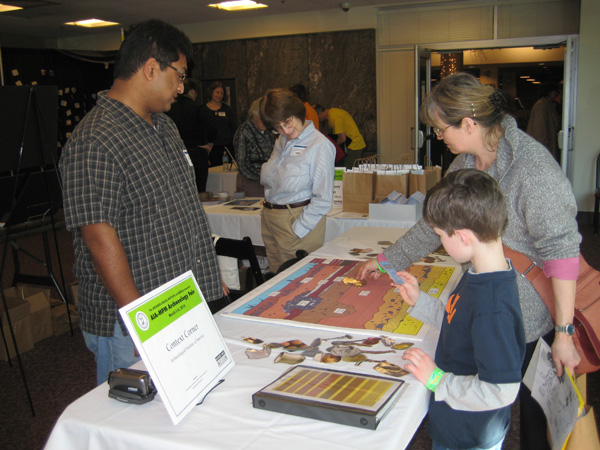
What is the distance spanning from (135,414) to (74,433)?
13cm

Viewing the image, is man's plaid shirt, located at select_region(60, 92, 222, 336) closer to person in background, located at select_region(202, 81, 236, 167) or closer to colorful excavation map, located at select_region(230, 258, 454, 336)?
colorful excavation map, located at select_region(230, 258, 454, 336)

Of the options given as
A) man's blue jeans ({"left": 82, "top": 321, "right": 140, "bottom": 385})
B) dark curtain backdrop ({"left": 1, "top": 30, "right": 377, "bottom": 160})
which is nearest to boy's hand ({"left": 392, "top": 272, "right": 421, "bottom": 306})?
man's blue jeans ({"left": 82, "top": 321, "right": 140, "bottom": 385})

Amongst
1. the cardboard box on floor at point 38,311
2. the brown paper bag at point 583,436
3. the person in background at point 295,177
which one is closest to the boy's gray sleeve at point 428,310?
the brown paper bag at point 583,436

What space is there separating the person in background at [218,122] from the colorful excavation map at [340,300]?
4.29 meters

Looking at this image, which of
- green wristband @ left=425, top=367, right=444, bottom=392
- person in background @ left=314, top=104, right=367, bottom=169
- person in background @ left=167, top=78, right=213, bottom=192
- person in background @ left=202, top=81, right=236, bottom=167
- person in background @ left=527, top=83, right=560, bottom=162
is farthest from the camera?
person in background @ left=314, top=104, right=367, bottom=169

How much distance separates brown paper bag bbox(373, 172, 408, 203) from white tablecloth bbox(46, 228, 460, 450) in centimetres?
208

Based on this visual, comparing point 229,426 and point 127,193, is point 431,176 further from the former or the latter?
point 229,426

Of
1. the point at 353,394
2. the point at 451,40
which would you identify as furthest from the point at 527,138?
the point at 451,40

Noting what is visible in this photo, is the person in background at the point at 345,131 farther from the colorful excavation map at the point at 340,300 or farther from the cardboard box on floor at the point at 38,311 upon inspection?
the colorful excavation map at the point at 340,300

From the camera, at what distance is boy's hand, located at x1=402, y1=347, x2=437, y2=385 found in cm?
120

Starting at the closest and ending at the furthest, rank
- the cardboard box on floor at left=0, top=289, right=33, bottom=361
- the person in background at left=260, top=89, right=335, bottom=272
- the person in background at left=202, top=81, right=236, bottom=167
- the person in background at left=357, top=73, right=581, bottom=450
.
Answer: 1. the person in background at left=357, top=73, right=581, bottom=450
2. the person in background at left=260, top=89, right=335, bottom=272
3. the cardboard box on floor at left=0, top=289, right=33, bottom=361
4. the person in background at left=202, top=81, right=236, bottom=167

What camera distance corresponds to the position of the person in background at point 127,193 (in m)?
1.43

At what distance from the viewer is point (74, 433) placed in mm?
1144

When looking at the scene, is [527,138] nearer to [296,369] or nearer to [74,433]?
[296,369]
